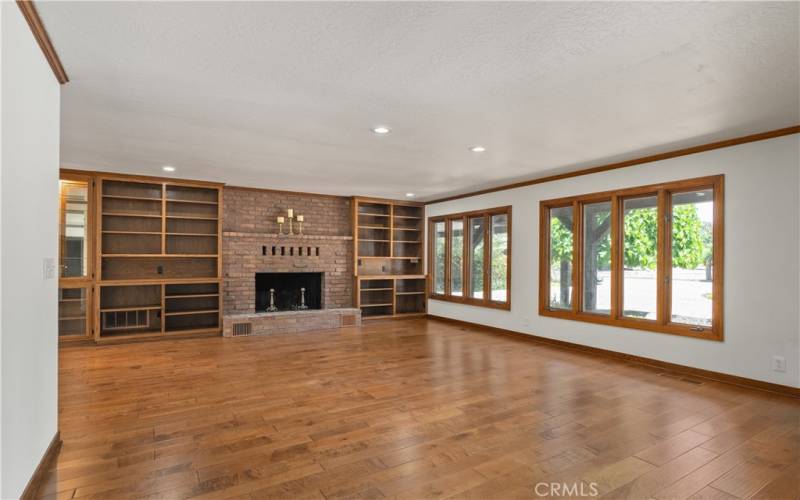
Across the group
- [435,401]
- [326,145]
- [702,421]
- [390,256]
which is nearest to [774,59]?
[702,421]

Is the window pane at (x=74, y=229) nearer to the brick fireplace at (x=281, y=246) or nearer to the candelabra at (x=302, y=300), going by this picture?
the brick fireplace at (x=281, y=246)

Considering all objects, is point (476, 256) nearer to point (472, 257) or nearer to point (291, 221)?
point (472, 257)

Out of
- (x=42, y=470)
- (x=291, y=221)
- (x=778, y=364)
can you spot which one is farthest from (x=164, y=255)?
(x=778, y=364)

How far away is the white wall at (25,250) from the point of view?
1.92m

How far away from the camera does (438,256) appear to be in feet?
29.6

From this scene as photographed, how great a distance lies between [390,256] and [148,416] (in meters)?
5.88

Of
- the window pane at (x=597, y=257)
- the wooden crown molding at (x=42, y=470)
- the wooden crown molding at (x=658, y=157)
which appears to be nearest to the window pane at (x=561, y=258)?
Answer: the window pane at (x=597, y=257)

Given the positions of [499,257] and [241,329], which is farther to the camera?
[499,257]

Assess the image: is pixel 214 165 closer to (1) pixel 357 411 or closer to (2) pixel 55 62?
(2) pixel 55 62

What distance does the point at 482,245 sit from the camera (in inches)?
309

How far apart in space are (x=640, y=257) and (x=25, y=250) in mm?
5725

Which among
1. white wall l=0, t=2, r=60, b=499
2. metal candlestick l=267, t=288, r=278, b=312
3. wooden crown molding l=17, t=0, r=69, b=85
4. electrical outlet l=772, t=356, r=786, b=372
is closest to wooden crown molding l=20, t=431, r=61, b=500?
→ white wall l=0, t=2, r=60, b=499

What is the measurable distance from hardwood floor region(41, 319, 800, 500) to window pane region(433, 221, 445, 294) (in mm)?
3691

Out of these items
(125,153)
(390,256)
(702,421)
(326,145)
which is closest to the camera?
(702,421)
